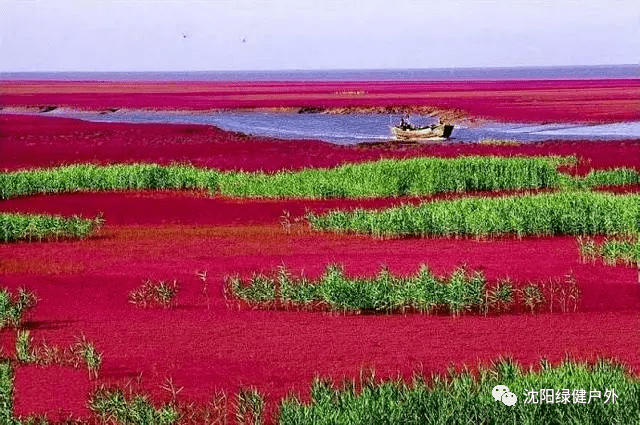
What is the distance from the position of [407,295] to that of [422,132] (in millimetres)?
27794

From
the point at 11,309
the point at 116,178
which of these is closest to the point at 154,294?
the point at 11,309

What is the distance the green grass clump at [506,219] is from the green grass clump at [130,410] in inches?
432

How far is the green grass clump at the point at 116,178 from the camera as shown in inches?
1129

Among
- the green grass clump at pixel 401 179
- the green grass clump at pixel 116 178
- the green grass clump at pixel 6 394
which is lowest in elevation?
the green grass clump at pixel 116 178

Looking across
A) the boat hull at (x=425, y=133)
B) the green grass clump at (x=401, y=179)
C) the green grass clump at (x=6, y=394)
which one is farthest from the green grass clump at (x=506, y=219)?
the boat hull at (x=425, y=133)

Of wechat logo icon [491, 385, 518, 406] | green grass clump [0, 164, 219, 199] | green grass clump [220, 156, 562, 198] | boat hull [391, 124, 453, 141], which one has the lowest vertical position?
boat hull [391, 124, 453, 141]

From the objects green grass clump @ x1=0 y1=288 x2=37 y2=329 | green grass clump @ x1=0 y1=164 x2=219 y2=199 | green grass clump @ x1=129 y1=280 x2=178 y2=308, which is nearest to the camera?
green grass clump @ x1=0 y1=288 x2=37 y2=329

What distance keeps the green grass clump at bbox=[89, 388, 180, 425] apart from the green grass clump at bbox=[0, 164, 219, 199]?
1896 cm

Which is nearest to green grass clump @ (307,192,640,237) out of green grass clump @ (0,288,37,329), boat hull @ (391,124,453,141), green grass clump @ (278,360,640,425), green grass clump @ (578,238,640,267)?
green grass clump @ (578,238,640,267)

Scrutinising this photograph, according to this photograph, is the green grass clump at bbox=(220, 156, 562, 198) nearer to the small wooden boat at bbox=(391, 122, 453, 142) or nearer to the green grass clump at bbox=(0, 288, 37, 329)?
the green grass clump at bbox=(0, 288, 37, 329)

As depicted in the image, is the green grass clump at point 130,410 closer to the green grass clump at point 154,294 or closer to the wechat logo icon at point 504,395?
the wechat logo icon at point 504,395

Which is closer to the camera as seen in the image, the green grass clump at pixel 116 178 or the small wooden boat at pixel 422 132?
the green grass clump at pixel 116 178

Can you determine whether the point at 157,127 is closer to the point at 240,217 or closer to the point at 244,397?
the point at 240,217

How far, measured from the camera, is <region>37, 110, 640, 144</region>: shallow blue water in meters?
45.8
